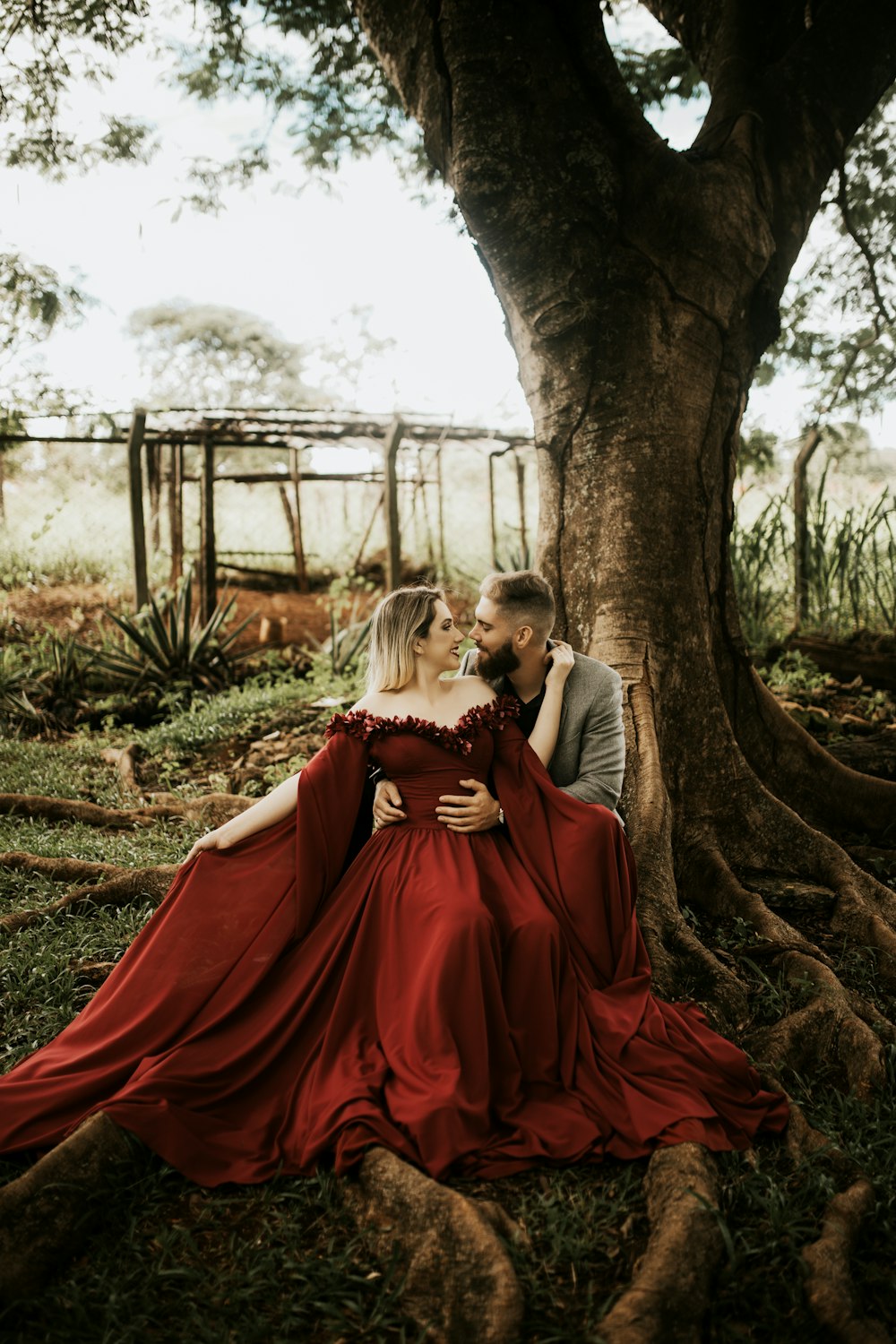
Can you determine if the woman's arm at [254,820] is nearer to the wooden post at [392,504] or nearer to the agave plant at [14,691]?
the agave plant at [14,691]

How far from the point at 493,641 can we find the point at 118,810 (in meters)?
2.89

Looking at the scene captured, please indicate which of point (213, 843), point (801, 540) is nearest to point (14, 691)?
point (213, 843)

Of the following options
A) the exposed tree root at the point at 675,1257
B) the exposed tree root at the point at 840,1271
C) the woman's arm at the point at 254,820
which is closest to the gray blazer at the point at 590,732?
the woman's arm at the point at 254,820

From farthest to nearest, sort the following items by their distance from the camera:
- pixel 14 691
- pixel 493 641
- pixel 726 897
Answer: pixel 14 691 → pixel 726 897 → pixel 493 641

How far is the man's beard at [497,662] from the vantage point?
355 centimetres

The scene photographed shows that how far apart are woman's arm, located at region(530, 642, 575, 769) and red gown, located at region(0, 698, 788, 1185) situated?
0.54 feet

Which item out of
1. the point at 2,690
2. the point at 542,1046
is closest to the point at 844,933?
the point at 542,1046

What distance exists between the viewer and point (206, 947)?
2.88 m

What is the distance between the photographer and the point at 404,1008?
2.66 metres

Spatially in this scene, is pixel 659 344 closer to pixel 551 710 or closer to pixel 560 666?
pixel 560 666

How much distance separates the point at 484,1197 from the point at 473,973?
535mm

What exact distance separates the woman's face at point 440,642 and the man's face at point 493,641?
9.2 inches

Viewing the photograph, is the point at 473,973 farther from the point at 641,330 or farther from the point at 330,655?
the point at 330,655

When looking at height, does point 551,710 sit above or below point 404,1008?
above
